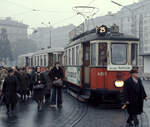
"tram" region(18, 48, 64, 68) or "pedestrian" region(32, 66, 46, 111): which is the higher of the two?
"tram" region(18, 48, 64, 68)

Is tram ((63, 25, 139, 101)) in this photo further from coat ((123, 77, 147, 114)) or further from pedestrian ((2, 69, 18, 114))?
coat ((123, 77, 147, 114))

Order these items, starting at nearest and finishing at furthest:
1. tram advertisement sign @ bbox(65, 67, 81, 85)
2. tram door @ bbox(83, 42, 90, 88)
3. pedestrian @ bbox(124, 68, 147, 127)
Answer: pedestrian @ bbox(124, 68, 147, 127), tram door @ bbox(83, 42, 90, 88), tram advertisement sign @ bbox(65, 67, 81, 85)

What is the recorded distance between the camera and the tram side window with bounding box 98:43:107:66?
12.3m

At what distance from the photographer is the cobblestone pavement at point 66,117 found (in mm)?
9008

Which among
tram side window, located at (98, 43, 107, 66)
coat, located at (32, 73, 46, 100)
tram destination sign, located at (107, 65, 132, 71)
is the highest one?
tram side window, located at (98, 43, 107, 66)

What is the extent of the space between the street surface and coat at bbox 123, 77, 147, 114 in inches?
32.8

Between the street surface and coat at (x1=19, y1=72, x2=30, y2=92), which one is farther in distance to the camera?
coat at (x1=19, y1=72, x2=30, y2=92)

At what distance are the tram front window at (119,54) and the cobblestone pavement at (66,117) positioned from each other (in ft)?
6.40

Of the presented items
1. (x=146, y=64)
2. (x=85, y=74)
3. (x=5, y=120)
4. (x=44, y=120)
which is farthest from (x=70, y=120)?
(x=146, y=64)

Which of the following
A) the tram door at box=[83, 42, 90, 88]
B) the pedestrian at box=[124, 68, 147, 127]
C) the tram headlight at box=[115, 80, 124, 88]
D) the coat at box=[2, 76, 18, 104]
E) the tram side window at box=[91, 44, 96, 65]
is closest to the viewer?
the pedestrian at box=[124, 68, 147, 127]

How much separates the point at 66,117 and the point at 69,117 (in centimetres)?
10

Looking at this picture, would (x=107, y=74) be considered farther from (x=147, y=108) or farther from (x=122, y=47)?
(x=147, y=108)

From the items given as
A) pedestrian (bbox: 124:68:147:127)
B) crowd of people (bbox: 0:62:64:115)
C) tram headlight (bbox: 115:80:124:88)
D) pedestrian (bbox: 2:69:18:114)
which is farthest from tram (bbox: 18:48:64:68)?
pedestrian (bbox: 124:68:147:127)

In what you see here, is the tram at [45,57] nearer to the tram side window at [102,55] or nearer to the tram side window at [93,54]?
the tram side window at [93,54]
